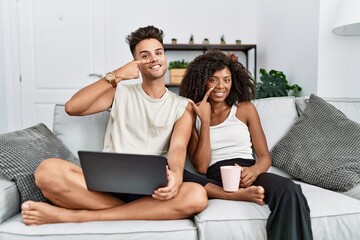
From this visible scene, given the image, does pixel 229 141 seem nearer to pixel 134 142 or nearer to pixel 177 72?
pixel 134 142

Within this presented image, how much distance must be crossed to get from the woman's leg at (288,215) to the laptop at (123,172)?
0.38 meters

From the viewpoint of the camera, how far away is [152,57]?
1.60 metres

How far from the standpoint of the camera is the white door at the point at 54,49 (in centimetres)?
367

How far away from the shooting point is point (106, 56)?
12.4ft

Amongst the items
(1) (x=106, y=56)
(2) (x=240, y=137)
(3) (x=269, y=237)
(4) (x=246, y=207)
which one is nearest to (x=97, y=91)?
(2) (x=240, y=137)

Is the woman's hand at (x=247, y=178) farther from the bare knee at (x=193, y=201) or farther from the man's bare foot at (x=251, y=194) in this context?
the bare knee at (x=193, y=201)

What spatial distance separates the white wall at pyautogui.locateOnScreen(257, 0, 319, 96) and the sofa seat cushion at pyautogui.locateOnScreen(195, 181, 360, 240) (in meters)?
Result: 1.49

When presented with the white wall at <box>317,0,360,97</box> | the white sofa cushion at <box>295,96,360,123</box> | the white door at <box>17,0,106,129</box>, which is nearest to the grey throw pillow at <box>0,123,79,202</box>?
the white sofa cushion at <box>295,96,360,123</box>

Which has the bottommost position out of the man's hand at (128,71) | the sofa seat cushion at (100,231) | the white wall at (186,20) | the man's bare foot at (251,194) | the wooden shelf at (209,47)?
the sofa seat cushion at (100,231)

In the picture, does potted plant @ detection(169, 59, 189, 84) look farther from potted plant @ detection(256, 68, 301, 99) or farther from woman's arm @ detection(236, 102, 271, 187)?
woman's arm @ detection(236, 102, 271, 187)

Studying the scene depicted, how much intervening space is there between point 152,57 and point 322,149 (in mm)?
888

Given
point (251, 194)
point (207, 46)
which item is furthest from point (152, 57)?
point (207, 46)

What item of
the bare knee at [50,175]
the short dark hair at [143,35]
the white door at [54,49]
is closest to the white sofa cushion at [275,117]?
the short dark hair at [143,35]

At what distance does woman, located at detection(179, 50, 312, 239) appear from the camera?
1.43m
